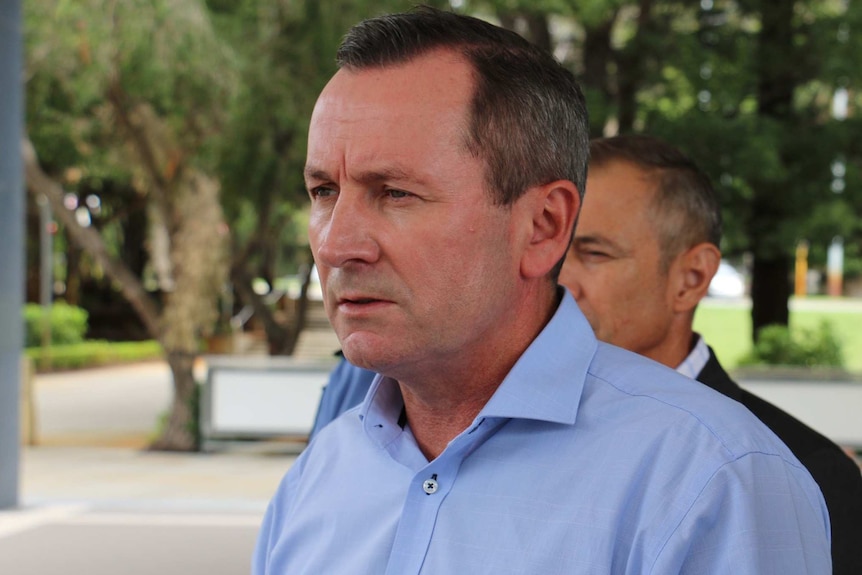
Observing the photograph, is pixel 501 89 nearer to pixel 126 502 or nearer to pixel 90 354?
pixel 126 502

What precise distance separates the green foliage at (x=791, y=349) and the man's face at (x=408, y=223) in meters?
11.5

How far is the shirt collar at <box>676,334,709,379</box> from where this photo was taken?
2.21 metres

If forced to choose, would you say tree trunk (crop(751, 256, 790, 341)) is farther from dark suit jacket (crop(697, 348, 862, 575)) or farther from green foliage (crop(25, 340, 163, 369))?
green foliage (crop(25, 340, 163, 369))

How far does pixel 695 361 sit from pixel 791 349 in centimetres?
1053

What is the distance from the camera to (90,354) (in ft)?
77.4

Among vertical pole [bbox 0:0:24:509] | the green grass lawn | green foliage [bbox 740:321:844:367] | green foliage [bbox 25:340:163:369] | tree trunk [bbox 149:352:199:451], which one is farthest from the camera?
green foliage [bbox 25:340:163:369]

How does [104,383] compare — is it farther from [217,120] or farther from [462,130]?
[462,130]

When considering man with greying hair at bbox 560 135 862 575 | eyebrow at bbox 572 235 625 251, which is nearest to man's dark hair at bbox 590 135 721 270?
man with greying hair at bbox 560 135 862 575

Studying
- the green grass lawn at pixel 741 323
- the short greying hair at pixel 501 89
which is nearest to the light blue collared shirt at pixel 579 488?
the short greying hair at pixel 501 89

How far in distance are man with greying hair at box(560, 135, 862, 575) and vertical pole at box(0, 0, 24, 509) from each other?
5.69 m

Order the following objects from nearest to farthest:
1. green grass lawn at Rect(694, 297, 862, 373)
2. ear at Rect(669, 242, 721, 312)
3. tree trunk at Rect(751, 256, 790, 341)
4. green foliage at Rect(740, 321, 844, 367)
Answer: ear at Rect(669, 242, 721, 312) → green foliage at Rect(740, 321, 844, 367) → tree trunk at Rect(751, 256, 790, 341) → green grass lawn at Rect(694, 297, 862, 373)

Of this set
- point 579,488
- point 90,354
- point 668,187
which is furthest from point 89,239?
→ point 90,354

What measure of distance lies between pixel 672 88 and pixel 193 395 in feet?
18.6

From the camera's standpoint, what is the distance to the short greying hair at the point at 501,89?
1255 millimetres
